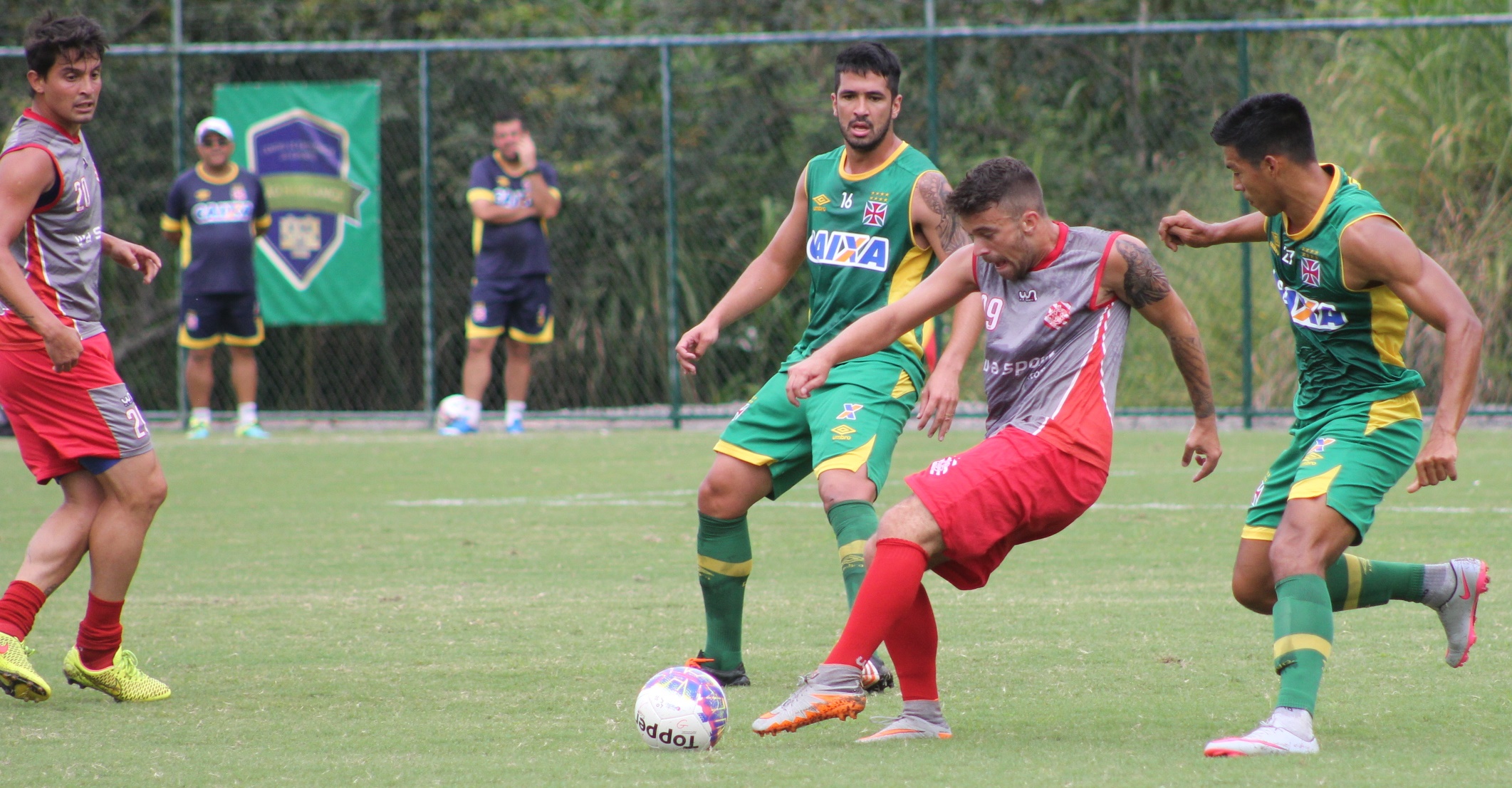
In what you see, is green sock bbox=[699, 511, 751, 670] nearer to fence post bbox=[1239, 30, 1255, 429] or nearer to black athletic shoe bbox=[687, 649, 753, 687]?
black athletic shoe bbox=[687, 649, 753, 687]

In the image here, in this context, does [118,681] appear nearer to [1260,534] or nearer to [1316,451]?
[1260,534]

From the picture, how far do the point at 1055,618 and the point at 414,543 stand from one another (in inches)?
138

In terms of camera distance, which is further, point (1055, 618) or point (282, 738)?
point (1055, 618)

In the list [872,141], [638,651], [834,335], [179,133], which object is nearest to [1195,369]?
[834,335]

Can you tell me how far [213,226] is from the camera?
43.2ft

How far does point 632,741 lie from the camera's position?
4410 millimetres

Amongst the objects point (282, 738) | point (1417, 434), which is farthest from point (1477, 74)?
point (282, 738)

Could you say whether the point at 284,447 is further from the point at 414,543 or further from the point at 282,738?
the point at 282,738

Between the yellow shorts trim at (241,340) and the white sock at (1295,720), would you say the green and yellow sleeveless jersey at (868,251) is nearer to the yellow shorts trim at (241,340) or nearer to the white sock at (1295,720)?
the white sock at (1295,720)

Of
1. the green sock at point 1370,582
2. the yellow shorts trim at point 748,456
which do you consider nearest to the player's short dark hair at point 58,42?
the yellow shorts trim at point 748,456

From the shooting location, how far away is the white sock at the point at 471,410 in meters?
13.6

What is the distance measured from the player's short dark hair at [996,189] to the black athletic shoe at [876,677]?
1.24m

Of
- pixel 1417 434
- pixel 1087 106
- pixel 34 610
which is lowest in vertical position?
pixel 34 610

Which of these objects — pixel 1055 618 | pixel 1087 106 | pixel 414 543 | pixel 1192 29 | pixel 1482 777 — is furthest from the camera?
pixel 1087 106
